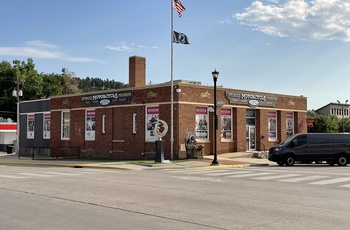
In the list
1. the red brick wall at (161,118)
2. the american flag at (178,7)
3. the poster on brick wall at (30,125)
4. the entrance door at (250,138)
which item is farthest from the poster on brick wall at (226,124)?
the poster on brick wall at (30,125)

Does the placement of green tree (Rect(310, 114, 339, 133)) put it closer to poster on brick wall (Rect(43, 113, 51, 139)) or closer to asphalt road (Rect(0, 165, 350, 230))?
poster on brick wall (Rect(43, 113, 51, 139))

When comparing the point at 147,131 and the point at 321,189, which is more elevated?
the point at 147,131

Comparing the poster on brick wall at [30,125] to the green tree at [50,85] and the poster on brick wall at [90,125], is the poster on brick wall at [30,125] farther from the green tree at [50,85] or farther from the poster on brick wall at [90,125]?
the green tree at [50,85]

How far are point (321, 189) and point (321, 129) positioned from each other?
54704mm

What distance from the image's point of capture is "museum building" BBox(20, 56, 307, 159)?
2972 cm

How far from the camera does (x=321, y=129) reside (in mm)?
64500

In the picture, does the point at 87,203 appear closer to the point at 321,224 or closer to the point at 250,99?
the point at 321,224

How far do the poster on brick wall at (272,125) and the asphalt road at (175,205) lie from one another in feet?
71.2

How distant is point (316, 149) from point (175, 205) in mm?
18078

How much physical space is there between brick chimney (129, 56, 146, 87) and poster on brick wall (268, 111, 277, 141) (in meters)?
12.2

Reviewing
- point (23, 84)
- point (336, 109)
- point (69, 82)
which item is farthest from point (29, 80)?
→ point (336, 109)

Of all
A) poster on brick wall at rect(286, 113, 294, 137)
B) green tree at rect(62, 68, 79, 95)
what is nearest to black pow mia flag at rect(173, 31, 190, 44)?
poster on brick wall at rect(286, 113, 294, 137)

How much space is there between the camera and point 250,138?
3497cm

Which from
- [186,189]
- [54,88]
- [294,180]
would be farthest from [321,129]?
[186,189]
